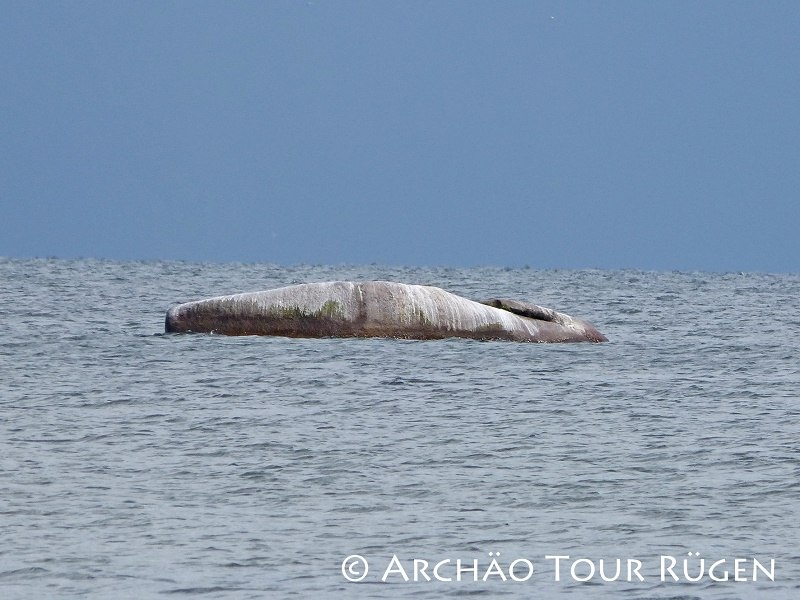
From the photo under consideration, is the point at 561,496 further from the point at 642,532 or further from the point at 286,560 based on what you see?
the point at 286,560

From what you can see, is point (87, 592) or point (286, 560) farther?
point (286, 560)

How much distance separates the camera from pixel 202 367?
2333cm

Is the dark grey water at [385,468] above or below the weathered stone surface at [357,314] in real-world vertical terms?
below

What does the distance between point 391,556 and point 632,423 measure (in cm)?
785

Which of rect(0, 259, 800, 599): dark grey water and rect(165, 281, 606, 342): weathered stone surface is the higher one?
rect(165, 281, 606, 342): weathered stone surface

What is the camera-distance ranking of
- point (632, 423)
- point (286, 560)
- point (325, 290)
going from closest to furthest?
point (286, 560) → point (632, 423) → point (325, 290)

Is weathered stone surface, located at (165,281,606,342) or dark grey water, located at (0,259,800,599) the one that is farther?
weathered stone surface, located at (165,281,606,342)

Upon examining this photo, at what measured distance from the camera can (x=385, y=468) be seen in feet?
48.2

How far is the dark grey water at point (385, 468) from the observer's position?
423 inches

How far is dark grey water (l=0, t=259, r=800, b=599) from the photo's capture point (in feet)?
35.2

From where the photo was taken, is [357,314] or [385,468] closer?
[385,468]

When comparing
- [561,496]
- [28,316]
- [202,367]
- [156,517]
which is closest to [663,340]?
[202,367]

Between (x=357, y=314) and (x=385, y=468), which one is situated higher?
(x=357, y=314)

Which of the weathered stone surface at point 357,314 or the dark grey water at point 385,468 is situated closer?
the dark grey water at point 385,468
